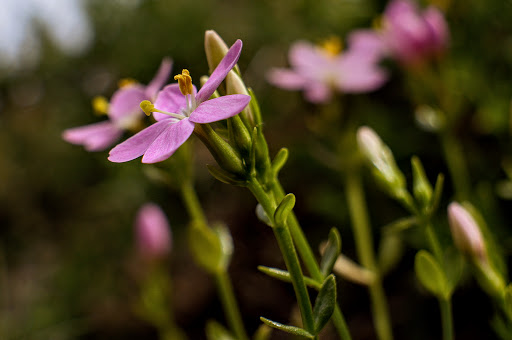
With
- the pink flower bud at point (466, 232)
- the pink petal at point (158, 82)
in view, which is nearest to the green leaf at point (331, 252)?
the pink flower bud at point (466, 232)

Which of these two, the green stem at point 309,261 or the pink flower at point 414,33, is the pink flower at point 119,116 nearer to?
the green stem at point 309,261

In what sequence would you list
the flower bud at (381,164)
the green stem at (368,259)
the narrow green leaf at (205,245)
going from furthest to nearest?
the green stem at (368,259), the narrow green leaf at (205,245), the flower bud at (381,164)

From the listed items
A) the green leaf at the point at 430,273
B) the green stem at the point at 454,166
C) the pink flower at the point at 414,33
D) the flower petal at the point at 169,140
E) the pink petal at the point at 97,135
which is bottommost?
the green stem at the point at 454,166

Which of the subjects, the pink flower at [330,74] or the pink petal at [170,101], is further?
the pink flower at [330,74]

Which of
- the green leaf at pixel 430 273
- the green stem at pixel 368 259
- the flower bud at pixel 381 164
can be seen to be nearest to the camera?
the green leaf at pixel 430 273

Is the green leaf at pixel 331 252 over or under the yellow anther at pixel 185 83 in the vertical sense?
under

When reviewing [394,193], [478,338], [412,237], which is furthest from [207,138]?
[478,338]

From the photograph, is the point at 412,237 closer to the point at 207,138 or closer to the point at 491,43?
the point at 491,43
